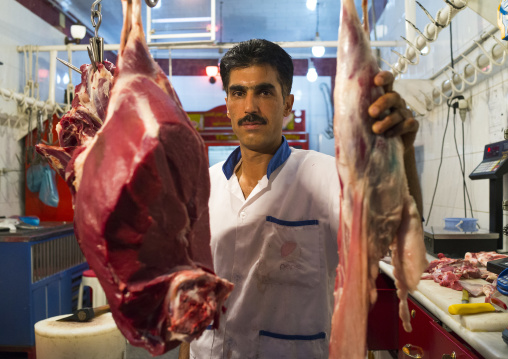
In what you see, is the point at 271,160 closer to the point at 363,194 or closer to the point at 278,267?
the point at 278,267

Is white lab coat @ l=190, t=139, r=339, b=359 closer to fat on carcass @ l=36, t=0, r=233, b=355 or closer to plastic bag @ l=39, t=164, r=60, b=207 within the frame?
fat on carcass @ l=36, t=0, r=233, b=355

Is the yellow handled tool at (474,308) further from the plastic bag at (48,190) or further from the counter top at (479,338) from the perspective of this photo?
the plastic bag at (48,190)

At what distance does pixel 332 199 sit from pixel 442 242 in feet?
5.84

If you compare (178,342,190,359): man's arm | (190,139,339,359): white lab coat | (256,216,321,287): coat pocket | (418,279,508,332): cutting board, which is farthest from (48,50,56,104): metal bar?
(418,279,508,332): cutting board

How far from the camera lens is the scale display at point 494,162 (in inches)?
119

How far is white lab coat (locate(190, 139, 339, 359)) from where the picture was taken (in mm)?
1865

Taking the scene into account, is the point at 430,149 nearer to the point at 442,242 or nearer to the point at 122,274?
the point at 442,242

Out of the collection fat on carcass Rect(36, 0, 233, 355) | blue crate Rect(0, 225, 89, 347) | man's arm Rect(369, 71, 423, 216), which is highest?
man's arm Rect(369, 71, 423, 216)

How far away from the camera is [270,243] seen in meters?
→ 1.91

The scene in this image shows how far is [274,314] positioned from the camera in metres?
1.88

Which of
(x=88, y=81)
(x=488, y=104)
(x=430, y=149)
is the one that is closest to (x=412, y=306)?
(x=488, y=104)

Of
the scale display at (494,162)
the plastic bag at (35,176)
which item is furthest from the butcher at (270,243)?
the plastic bag at (35,176)

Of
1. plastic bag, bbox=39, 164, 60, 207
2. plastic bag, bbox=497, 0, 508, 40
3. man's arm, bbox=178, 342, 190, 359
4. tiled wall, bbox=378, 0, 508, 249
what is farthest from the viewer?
plastic bag, bbox=39, 164, 60, 207

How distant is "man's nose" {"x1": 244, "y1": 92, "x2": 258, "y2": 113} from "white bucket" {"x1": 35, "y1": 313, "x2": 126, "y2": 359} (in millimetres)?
1846
